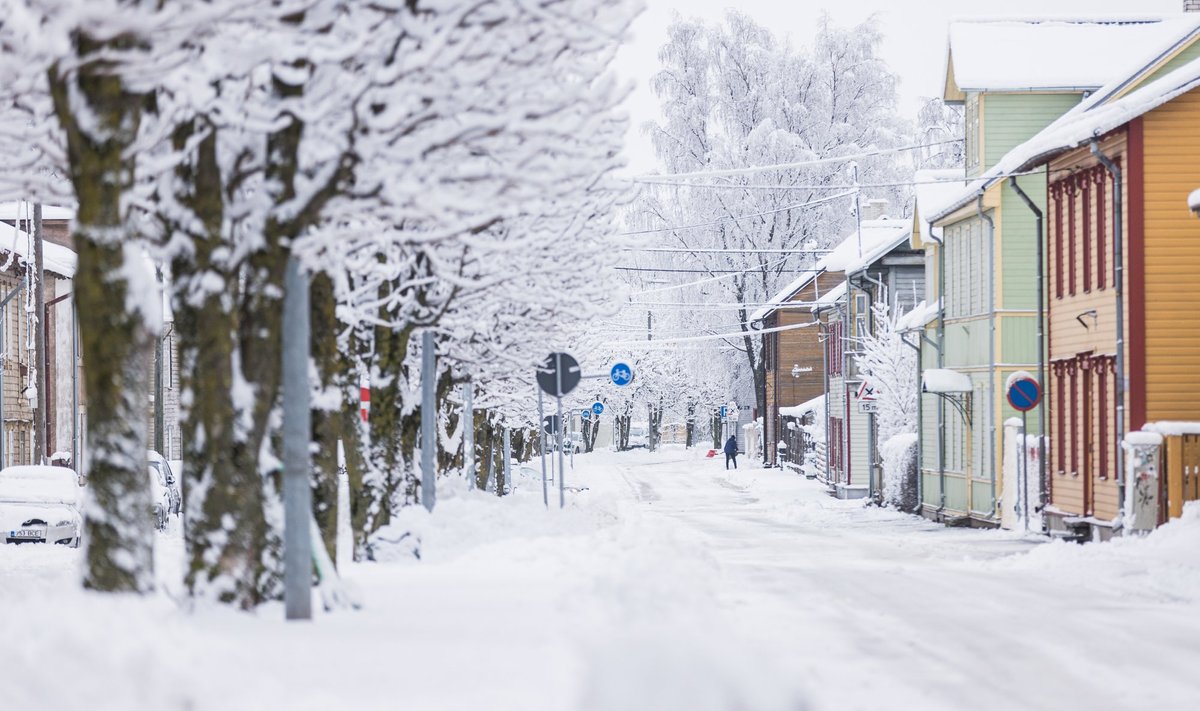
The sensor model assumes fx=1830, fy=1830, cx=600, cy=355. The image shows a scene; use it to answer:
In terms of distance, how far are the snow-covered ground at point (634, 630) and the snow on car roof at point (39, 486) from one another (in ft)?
7.57

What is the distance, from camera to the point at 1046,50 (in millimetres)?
39562

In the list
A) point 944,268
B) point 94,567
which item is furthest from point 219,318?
point 944,268

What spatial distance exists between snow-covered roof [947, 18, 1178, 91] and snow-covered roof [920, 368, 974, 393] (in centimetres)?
609

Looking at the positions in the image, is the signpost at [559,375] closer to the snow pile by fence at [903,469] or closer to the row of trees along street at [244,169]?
the row of trees along street at [244,169]

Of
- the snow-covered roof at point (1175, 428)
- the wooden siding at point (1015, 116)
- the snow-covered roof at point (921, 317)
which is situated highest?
the wooden siding at point (1015, 116)

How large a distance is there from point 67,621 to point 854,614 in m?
10.0

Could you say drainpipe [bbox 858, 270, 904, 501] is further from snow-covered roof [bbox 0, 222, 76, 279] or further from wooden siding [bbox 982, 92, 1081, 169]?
snow-covered roof [bbox 0, 222, 76, 279]

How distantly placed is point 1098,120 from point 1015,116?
11492mm

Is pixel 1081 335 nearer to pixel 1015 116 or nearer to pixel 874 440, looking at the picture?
pixel 1015 116

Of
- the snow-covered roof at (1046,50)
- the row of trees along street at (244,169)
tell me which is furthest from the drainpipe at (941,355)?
the row of trees along street at (244,169)

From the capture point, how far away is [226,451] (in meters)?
11.2

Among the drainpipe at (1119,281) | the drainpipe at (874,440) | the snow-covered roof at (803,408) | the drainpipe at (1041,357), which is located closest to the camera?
the drainpipe at (1119,281)

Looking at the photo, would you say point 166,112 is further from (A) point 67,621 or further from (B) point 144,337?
(A) point 67,621

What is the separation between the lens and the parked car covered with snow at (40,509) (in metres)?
30.6
